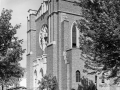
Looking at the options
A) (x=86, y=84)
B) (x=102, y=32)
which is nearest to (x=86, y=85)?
(x=86, y=84)

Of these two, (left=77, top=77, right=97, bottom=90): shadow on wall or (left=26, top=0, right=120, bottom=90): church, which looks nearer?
(left=77, top=77, right=97, bottom=90): shadow on wall

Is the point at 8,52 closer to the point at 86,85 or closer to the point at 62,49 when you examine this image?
the point at 86,85

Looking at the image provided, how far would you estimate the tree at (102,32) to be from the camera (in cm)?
1117

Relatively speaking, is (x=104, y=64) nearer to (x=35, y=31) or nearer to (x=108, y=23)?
(x=108, y=23)

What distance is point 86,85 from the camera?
27.3 meters

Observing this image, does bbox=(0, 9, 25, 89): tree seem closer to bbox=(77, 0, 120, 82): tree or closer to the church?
bbox=(77, 0, 120, 82): tree

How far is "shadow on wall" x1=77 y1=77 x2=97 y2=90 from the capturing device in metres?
26.1

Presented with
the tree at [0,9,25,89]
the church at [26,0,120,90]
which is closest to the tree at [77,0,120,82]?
the tree at [0,9,25,89]

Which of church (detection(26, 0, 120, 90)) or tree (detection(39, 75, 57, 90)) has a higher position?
church (detection(26, 0, 120, 90))

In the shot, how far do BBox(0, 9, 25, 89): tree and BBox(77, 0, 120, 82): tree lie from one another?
3.75m

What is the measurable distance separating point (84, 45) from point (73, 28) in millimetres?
18702

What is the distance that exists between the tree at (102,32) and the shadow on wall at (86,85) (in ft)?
43.7

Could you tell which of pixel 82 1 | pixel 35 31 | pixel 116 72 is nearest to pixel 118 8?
pixel 82 1

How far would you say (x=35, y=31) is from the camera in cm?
3812
